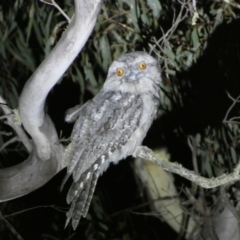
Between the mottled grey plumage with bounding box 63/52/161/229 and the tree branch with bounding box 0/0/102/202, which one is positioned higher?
the tree branch with bounding box 0/0/102/202

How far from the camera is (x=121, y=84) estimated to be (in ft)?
11.2

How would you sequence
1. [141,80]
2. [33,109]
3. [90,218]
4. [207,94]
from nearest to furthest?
[33,109]
[141,80]
[207,94]
[90,218]

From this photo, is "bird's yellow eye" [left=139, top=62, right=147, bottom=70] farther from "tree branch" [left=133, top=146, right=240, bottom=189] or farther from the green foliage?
"tree branch" [left=133, top=146, right=240, bottom=189]

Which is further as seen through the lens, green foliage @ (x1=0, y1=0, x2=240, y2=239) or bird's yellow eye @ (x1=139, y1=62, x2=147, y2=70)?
green foliage @ (x1=0, y1=0, x2=240, y2=239)

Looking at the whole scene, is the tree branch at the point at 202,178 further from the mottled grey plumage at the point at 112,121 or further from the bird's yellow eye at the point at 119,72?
the bird's yellow eye at the point at 119,72

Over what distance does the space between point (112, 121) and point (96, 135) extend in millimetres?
115

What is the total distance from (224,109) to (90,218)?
146 cm

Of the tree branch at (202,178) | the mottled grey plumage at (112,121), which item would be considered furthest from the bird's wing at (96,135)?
the tree branch at (202,178)

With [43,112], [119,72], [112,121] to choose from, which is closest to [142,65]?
[119,72]

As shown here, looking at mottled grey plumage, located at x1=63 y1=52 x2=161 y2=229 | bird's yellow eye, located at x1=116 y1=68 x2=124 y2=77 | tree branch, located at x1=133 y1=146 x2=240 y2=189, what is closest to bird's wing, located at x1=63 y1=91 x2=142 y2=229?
mottled grey plumage, located at x1=63 y1=52 x2=161 y2=229

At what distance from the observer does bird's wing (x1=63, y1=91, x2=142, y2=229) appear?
10.1ft

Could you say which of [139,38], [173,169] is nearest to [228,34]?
[139,38]

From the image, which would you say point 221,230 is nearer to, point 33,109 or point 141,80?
point 141,80

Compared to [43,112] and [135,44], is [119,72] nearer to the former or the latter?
[43,112]
